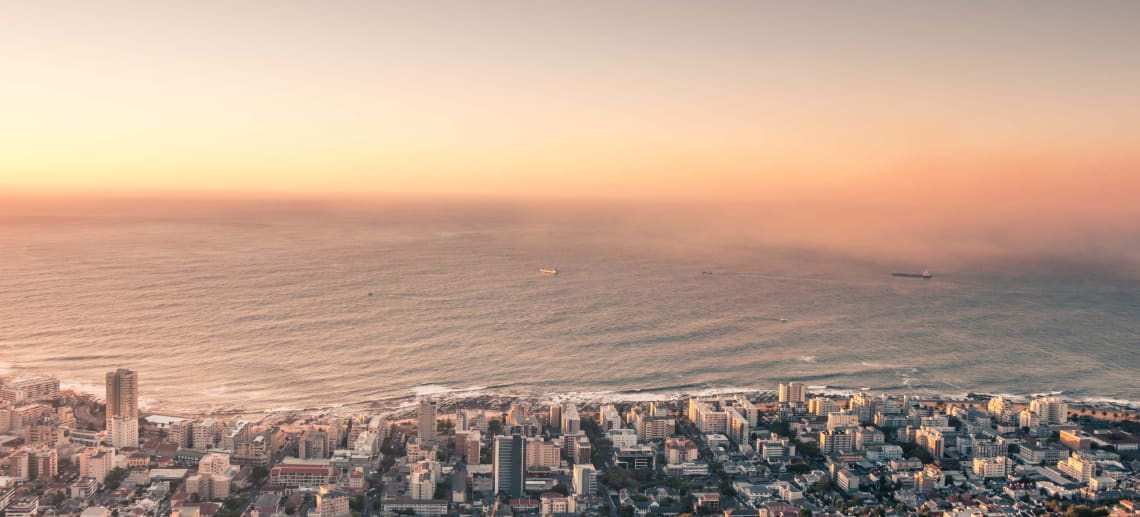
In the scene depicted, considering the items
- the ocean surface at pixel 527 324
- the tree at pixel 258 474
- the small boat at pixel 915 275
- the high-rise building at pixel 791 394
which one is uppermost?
the small boat at pixel 915 275

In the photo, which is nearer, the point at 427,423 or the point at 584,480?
the point at 584,480

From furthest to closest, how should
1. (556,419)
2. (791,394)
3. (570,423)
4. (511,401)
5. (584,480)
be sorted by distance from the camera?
(791,394) < (511,401) < (556,419) < (570,423) < (584,480)

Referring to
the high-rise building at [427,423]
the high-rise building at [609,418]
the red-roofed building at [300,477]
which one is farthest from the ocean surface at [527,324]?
the red-roofed building at [300,477]

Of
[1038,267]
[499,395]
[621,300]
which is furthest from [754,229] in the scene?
[499,395]

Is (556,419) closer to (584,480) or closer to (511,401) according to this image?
(511,401)

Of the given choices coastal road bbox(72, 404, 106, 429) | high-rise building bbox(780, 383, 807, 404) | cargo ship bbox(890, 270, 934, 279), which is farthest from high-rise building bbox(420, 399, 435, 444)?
cargo ship bbox(890, 270, 934, 279)

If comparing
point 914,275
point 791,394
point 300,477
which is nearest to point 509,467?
point 300,477

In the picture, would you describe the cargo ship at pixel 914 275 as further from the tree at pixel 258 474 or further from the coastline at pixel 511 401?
the tree at pixel 258 474

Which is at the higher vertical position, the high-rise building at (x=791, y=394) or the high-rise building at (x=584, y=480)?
the high-rise building at (x=791, y=394)
